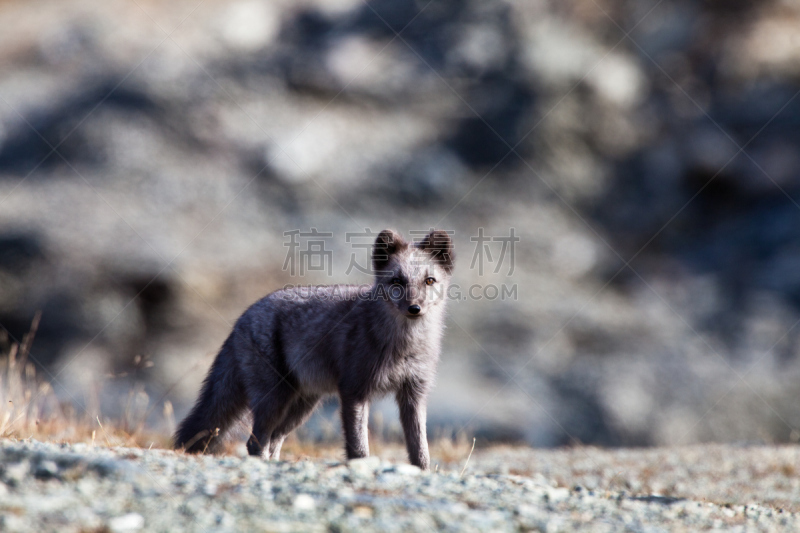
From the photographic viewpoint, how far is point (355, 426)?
14.4 ft

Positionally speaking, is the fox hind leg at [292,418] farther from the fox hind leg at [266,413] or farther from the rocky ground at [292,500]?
the rocky ground at [292,500]

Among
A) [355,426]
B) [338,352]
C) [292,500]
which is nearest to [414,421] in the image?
[355,426]

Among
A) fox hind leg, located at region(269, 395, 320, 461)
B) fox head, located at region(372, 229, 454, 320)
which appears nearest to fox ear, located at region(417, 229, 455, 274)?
fox head, located at region(372, 229, 454, 320)

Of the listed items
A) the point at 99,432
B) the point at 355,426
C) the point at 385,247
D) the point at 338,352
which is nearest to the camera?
the point at 355,426

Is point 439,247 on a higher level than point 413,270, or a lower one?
higher

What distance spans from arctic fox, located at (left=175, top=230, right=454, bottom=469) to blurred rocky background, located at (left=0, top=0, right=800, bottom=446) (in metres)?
5.48

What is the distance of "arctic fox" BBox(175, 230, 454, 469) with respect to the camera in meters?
4.61

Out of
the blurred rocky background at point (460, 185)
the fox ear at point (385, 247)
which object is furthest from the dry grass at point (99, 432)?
the blurred rocky background at point (460, 185)

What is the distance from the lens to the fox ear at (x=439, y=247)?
502 cm

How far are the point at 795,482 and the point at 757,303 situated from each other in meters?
9.17

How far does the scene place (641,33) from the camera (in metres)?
16.3

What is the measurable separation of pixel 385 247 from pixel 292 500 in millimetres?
2680

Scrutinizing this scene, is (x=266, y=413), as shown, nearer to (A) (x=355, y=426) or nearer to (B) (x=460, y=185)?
(A) (x=355, y=426)

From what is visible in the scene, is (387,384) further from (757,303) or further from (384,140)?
(757,303)
